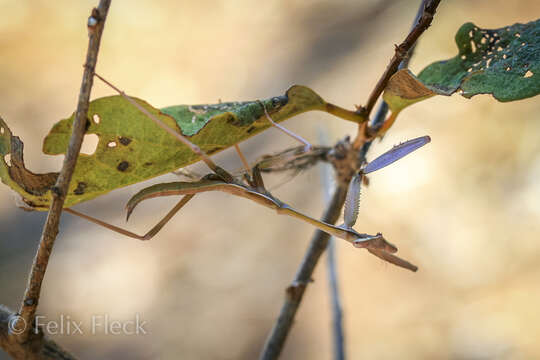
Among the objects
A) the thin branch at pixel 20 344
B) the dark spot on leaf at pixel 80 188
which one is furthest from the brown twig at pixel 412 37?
the thin branch at pixel 20 344

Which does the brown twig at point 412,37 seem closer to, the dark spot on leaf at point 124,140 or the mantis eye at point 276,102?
the mantis eye at point 276,102

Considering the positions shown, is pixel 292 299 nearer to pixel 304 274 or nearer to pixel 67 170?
pixel 304 274

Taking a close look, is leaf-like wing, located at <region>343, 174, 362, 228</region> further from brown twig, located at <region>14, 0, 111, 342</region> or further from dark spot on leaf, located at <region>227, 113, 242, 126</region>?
brown twig, located at <region>14, 0, 111, 342</region>

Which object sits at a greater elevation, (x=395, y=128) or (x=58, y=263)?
(x=395, y=128)

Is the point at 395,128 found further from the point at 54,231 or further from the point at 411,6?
the point at 54,231

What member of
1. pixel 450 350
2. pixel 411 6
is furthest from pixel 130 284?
pixel 411 6

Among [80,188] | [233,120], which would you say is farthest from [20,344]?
[233,120]

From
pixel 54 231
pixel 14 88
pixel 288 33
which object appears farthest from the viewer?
pixel 288 33
